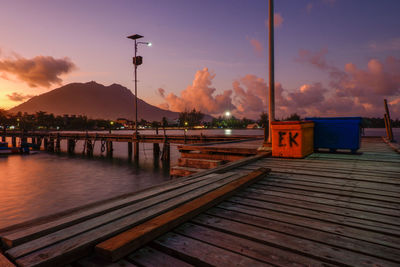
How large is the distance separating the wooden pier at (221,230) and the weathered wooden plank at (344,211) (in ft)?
0.04

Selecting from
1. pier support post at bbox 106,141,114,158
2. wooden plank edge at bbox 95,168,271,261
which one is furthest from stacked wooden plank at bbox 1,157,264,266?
pier support post at bbox 106,141,114,158

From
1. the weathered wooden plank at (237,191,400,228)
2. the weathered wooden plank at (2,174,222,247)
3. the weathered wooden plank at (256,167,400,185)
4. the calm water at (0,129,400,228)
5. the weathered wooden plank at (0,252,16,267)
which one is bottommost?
the calm water at (0,129,400,228)

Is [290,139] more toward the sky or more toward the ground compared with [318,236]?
more toward the sky

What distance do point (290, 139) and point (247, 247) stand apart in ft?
18.7

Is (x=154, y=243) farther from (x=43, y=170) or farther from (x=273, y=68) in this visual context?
(x=43, y=170)

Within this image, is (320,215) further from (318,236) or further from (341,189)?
(341,189)

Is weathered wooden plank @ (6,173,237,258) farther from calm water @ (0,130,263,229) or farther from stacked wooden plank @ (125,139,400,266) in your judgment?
calm water @ (0,130,263,229)

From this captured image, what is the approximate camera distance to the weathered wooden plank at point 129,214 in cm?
192

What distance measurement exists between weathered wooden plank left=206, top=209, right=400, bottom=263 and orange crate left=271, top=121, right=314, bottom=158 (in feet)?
15.9

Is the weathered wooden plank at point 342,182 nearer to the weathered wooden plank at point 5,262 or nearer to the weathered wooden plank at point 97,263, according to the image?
the weathered wooden plank at point 97,263

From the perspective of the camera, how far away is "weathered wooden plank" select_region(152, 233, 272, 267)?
6.07 feet

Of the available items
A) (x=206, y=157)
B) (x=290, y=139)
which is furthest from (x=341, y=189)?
(x=206, y=157)

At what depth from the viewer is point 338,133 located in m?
8.13

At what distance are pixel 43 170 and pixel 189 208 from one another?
92.8 feet
